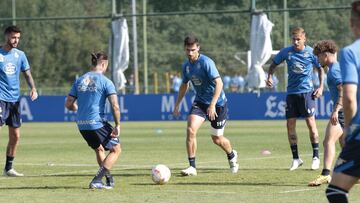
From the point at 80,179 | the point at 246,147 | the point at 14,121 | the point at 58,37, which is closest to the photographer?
the point at 80,179

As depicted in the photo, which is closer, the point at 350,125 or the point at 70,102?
the point at 350,125

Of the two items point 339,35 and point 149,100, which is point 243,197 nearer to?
point 149,100

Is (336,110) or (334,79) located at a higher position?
(334,79)

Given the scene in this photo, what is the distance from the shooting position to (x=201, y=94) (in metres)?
15.9

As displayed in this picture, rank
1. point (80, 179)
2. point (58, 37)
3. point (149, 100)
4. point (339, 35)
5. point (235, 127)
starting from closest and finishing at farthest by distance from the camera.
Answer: point (80, 179), point (235, 127), point (149, 100), point (339, 35), point (58, 37)

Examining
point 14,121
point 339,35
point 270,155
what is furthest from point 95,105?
point 339,35

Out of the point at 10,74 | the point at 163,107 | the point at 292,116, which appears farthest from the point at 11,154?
the point at 163,107

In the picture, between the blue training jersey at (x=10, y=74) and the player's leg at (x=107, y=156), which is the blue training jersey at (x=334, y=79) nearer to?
the player's leg at (x=107, y=156)

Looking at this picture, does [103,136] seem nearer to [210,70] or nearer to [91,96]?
[91,96]

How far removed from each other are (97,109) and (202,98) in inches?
111

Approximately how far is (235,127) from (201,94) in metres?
17.8

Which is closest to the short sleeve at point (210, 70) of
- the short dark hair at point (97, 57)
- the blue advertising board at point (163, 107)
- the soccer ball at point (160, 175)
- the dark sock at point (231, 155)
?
the dark sock at point (231, 155)

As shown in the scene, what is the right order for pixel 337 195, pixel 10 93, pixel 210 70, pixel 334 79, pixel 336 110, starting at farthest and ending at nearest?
pixel 10 93 → pixel 210 70 → pixel 334 79 → pixel 336 110 → pixel 337 195

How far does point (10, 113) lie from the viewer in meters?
16.1
